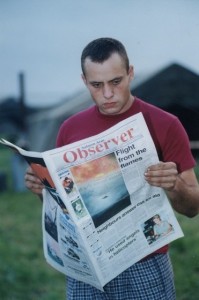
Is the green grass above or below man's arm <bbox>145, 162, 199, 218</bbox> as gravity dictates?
below

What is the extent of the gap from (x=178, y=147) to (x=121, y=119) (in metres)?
0.22


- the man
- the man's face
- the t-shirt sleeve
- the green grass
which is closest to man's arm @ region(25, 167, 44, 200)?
the man

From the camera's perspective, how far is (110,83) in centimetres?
166

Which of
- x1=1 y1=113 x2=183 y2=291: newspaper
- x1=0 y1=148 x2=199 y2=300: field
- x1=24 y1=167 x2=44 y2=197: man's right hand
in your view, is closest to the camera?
x1=1 y1=113 x2=183 y2=291: newspaper

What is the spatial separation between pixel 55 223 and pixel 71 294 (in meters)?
0.30

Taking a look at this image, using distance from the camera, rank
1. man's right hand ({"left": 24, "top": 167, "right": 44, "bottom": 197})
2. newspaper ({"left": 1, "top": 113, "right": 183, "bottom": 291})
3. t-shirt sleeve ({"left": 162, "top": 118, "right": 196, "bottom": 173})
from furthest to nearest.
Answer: man's right hand ({"left": 24, "top": 167, "right": 44, "bottom": 197})
t-shirt sleeve ({"left": 162, "top": 118, "right": 196, "bottom": 173})
newspaper ({"left": 1, "top": 113, "right": 183, "bottom": 291})

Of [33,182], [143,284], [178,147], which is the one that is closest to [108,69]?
[178,147]

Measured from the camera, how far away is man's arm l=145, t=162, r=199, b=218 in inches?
60.1

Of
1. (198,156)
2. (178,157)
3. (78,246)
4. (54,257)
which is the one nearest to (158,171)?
(178,157)

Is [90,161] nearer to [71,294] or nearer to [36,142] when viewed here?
[71,294]

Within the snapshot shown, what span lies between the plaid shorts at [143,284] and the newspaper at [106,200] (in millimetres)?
80

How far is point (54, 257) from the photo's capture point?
6.02ft

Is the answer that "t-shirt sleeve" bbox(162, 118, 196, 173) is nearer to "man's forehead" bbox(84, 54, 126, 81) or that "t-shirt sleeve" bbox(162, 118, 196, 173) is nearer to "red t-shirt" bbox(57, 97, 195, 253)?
"red t-shirt" bbox(57, 97, 195, 253)

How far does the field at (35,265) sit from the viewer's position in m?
3.47
